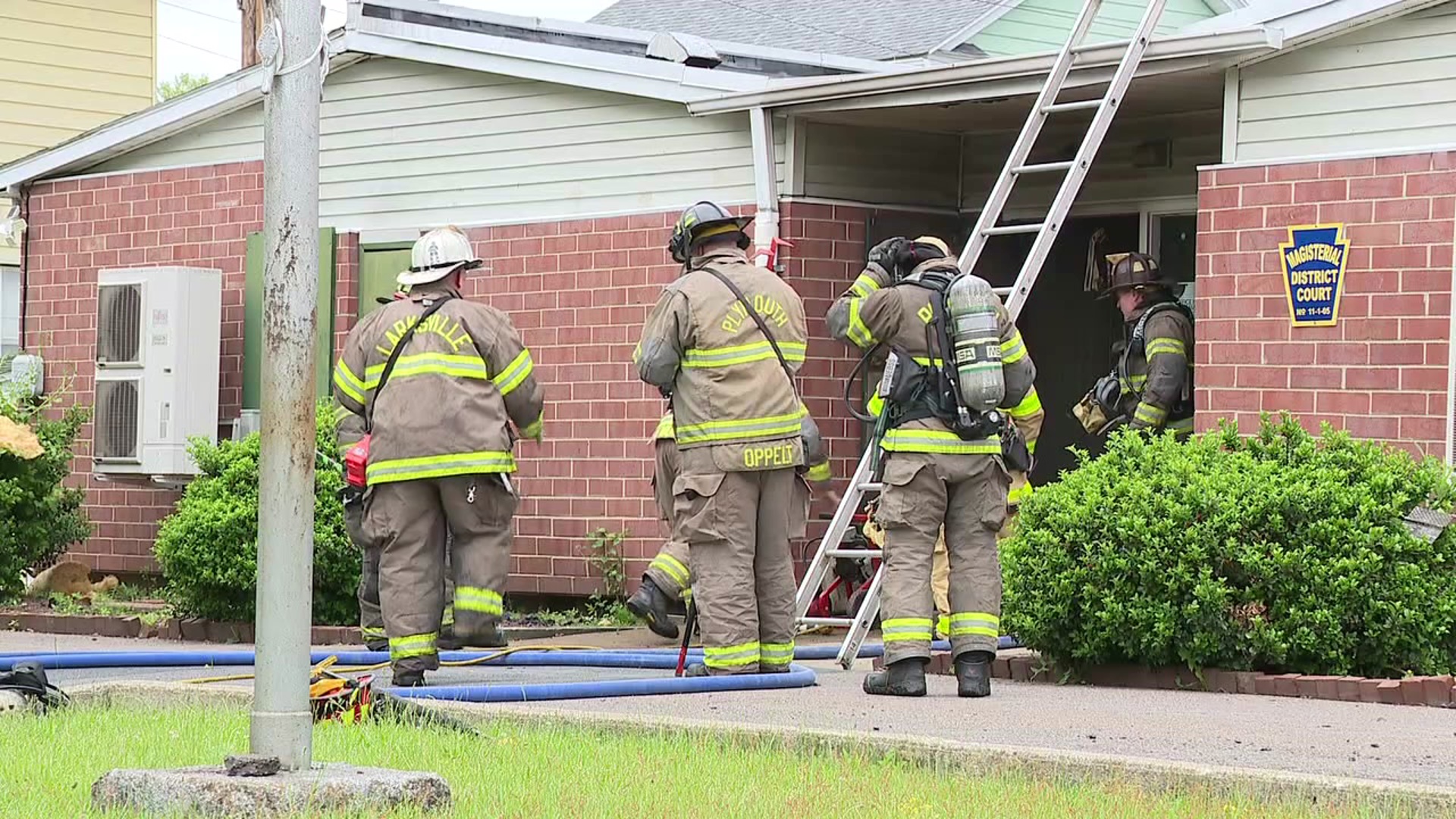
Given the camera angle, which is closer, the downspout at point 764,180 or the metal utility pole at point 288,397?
the metal utility pole at point 288,397

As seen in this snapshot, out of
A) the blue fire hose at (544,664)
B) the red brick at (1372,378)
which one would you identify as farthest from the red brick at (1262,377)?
the blue fire hose at (544,664)

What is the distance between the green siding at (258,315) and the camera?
16.0 meters

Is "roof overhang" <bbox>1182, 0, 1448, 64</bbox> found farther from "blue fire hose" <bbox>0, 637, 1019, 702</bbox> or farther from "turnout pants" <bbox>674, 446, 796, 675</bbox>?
"turnout pants" <bbox>674, 446, 796, 675</bbox>

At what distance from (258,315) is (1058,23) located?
8.33m

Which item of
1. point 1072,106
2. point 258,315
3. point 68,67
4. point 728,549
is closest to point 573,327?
point 258,315

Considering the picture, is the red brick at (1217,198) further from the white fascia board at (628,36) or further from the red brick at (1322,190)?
the white fascia board at (628,36)

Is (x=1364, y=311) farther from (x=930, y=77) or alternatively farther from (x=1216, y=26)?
(x=930, y=77)

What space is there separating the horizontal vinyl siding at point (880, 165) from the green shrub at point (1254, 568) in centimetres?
421

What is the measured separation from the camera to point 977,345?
30.7ft

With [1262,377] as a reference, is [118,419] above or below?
below

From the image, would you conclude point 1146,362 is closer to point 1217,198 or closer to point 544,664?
point 1217,198

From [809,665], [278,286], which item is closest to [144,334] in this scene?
[809,665]

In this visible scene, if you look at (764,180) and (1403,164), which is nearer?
(1403,164)

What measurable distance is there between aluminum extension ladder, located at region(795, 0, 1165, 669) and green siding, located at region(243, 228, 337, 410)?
5.24 metres
